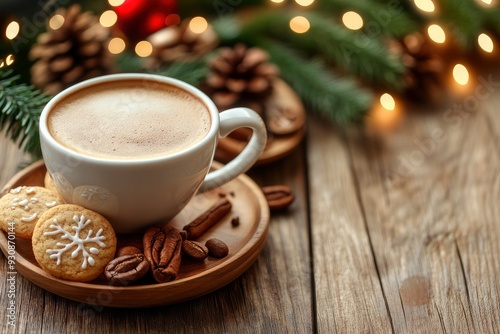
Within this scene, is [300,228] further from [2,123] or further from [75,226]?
[2,123]

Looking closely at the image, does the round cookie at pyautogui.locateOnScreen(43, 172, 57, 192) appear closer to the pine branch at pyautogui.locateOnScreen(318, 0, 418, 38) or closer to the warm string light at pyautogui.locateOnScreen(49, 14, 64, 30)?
the warm string light at pyautogui.locateOnScreen(49, 14, 64, 30)

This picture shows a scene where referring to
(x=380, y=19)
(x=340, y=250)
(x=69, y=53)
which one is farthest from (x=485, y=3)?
(x=69, y=53)

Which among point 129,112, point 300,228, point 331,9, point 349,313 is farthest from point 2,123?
point 331,9

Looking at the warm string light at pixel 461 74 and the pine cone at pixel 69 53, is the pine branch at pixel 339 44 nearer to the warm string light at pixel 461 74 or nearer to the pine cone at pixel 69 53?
the warm string light at pixel 461 74

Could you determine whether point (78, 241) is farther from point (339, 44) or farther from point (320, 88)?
point (339, 44)

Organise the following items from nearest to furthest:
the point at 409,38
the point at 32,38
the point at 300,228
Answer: the point at 300,228
the point at 32,38
the point at 409,38
